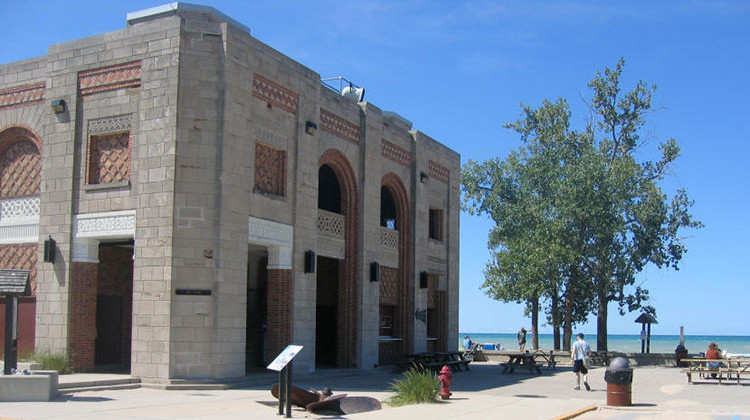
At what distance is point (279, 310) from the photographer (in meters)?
22.9

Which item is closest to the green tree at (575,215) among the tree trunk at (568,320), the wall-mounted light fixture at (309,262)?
the tree trunk at (568,320)

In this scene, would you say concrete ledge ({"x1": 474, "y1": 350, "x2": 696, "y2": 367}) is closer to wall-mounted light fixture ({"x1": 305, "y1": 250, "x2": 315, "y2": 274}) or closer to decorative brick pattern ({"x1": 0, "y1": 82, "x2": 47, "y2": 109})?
wall-mounted light fixture ({"x1": 305, "y1": 250, "x2": 315, "y2": 274})

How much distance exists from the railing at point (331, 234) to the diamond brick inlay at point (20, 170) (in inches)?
322

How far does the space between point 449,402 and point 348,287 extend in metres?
9.54

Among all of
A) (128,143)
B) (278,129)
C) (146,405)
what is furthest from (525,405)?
(128,143)

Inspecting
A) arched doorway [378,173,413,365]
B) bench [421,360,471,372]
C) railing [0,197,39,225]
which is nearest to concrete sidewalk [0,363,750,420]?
bench [421,360,471,372]

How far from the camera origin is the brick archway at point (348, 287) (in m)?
26.6

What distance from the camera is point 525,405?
17297 millimetres

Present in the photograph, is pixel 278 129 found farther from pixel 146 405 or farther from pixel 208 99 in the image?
pixel 146 405

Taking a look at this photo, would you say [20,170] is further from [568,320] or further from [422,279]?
[568,320]

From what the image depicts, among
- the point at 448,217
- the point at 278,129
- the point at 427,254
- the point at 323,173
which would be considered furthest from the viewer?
the point at 448,217

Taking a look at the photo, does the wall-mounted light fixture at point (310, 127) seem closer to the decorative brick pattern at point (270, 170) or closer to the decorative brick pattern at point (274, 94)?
the decorative brick pattern at point (274, 94)

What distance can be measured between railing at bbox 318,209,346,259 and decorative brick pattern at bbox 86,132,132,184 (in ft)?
21.7

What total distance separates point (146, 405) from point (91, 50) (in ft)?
34.0
